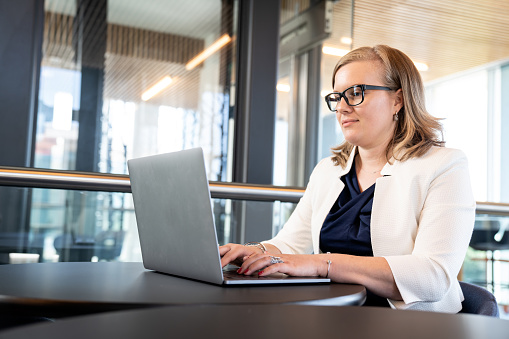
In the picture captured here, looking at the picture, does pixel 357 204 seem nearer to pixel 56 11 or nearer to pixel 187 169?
pixel 187 169

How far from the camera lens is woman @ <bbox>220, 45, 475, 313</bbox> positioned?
4.98ft

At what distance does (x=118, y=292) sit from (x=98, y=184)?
166 cm

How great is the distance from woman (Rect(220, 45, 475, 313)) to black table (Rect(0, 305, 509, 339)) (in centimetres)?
54

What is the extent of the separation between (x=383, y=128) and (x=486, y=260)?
9.25 ft

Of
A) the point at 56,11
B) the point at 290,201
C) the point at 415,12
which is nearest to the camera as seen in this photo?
the point at 290,201

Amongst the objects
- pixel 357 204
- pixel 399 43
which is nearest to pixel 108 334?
pixel 357 204

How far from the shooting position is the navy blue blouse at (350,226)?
5.86ft

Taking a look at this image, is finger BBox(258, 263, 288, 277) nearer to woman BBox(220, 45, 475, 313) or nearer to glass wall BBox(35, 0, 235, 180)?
woman BBox(220, 45, 475, 313)

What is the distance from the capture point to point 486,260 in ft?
14.2

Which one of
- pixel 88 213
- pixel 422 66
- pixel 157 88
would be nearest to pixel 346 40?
pixel 157 88

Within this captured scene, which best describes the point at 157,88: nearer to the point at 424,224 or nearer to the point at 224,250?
the point at 224,250

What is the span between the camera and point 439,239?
62.1 inches

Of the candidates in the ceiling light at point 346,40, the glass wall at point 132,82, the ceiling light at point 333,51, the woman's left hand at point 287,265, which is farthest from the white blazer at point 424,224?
the ceiling light at point 333,51

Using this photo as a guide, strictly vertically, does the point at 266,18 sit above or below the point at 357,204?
above
